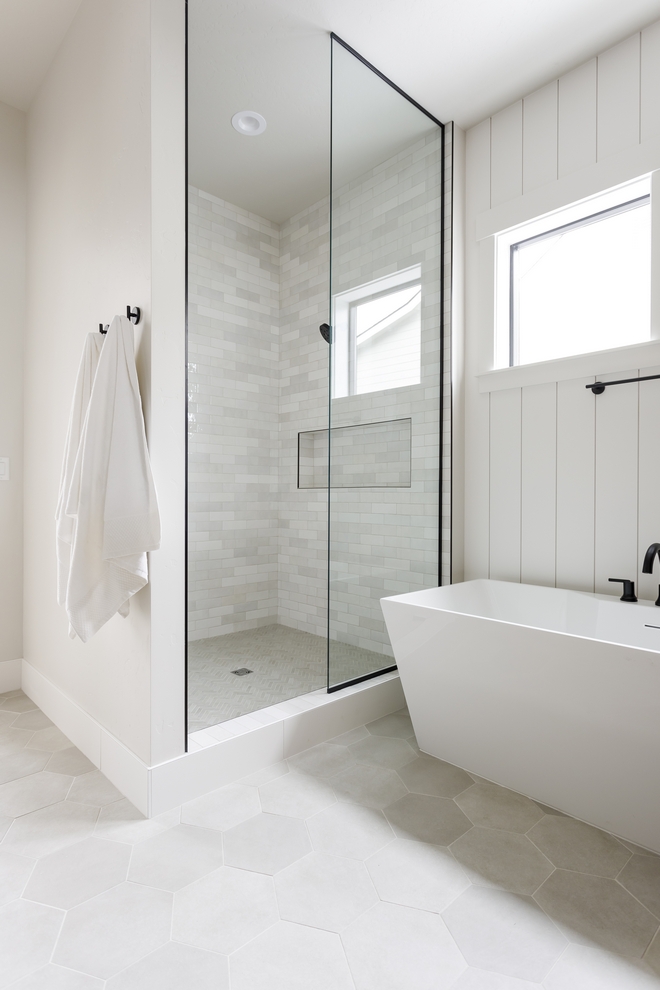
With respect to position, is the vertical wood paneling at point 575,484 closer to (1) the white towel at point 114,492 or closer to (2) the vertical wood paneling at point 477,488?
(2) the vertical wood paneling at point 477,488

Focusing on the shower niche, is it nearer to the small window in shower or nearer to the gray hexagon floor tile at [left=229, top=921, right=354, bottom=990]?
the small window in shower

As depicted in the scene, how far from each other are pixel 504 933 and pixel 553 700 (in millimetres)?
618

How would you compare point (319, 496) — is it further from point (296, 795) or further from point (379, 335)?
point (296, 795)

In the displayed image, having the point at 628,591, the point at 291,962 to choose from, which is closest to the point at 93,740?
the point at 291,962

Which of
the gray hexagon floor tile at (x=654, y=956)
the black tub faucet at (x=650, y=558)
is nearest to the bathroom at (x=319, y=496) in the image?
the gray hexagon floor tile at (x=654, y=956)

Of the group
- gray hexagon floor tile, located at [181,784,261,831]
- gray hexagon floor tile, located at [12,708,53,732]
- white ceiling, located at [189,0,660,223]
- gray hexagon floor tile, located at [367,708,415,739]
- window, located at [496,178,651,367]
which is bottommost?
gray hexagon floor tile, located at [181,784,261,831]

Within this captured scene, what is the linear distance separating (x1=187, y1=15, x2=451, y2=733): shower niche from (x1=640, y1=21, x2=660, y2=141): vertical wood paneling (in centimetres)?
92

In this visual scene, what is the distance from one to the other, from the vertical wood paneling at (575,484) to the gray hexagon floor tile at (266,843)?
1561mm

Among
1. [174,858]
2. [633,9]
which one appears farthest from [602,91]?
[174,858]

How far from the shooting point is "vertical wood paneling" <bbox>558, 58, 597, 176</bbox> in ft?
7.73

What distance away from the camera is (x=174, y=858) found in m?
1.55

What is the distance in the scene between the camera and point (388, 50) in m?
2.34

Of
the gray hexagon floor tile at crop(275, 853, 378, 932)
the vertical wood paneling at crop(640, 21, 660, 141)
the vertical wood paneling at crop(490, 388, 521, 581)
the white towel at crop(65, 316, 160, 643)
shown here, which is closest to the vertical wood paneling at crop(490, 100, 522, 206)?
the vertical wood paneling at crop(640, 21, 660, 141)

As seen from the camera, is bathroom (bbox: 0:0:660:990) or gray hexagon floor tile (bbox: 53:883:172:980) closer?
gray hexagon floor tile (bbox: 53:883:172:980)
